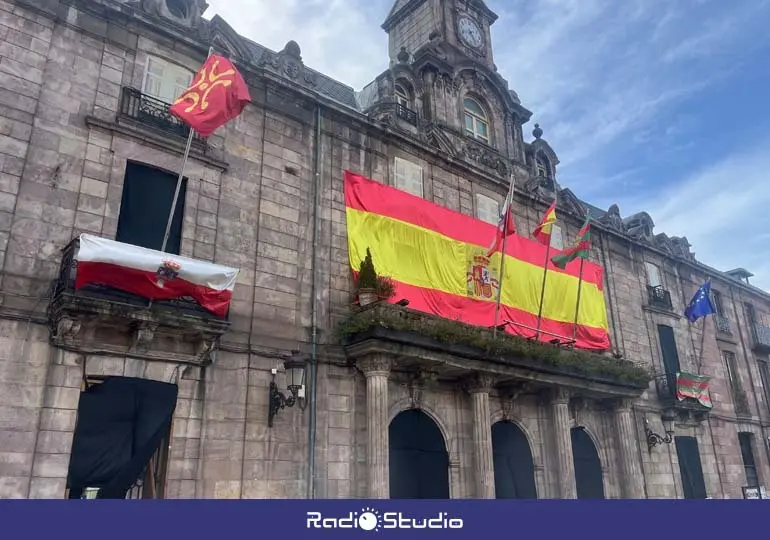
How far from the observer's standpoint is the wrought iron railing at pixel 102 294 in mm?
11438

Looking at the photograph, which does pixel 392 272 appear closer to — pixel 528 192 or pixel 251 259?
pixel 251 259

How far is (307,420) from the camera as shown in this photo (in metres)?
14.3

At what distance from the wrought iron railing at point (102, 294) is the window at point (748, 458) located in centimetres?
2525

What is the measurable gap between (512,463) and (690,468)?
10332 millimetres

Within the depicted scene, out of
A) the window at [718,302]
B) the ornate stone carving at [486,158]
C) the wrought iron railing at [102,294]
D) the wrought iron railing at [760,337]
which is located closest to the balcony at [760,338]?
→ the wrought iron railing at [760,337]

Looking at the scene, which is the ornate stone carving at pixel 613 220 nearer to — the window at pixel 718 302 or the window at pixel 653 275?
the window at pixel 653 275

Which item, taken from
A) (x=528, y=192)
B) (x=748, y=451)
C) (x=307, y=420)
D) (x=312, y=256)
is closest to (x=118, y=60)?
(x=312, y=256)

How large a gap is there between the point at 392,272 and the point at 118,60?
8.40 m

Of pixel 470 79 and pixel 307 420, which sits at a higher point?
pixel 470 79

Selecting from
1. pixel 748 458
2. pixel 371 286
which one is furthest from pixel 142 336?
pixel 748 458

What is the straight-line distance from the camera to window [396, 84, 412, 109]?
20.3 metres

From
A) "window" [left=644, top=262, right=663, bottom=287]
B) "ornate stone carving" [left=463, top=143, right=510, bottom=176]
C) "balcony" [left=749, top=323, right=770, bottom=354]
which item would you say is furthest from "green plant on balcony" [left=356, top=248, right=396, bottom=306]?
"balcony" [left=749, top=323, right=770, bottom=354]

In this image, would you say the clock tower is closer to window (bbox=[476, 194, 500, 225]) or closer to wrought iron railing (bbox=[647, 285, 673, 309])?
window (bbox=[476, 194, 500, 225])
